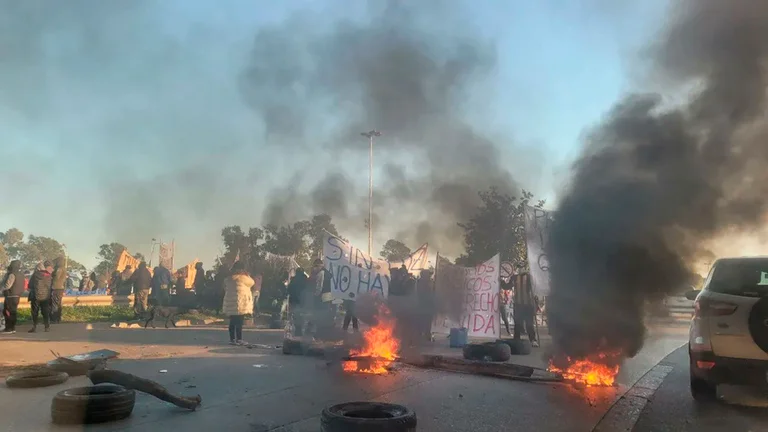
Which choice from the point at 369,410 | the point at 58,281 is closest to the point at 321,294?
the point at 58,281

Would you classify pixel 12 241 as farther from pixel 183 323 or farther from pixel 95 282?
pixel 183 323

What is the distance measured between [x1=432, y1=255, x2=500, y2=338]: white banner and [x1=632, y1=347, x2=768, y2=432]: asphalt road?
4476mm

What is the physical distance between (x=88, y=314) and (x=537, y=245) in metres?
13.7

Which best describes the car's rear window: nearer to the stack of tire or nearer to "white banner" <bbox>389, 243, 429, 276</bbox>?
the stack of tire

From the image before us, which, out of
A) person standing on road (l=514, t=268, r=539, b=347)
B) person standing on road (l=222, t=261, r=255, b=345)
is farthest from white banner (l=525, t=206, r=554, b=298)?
person standing on road (l=222, t=261, r=255, b=345)

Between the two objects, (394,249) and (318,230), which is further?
(318,230)

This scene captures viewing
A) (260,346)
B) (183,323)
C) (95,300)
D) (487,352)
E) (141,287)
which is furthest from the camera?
(95,300)

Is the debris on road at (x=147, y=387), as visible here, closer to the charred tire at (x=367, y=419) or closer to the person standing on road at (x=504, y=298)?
the charred tire at (x=367, y=419)

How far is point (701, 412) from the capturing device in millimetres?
5500

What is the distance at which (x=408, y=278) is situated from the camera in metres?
10.4

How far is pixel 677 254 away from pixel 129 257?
93.5 ft

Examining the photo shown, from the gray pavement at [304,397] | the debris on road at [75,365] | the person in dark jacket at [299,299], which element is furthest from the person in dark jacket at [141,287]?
the debris on road at [75,365]

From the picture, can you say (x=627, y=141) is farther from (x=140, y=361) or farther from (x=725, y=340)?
(x=140, y=361)

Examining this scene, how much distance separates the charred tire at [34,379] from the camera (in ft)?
18.4
